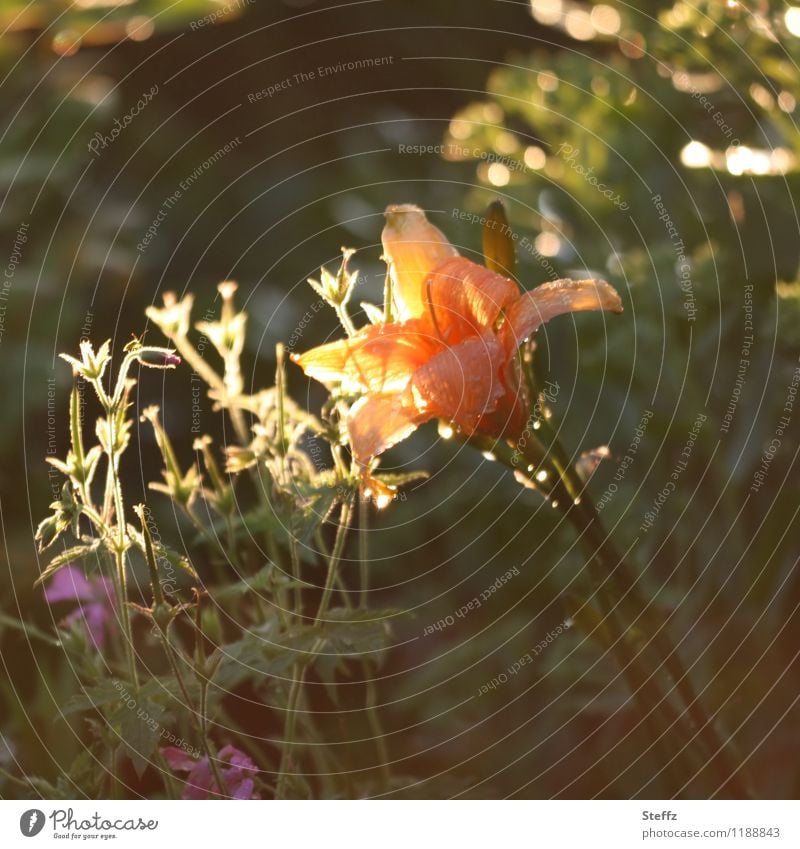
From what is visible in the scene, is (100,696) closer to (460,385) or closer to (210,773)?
(210,773)

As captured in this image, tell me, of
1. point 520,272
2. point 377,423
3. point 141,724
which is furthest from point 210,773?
point 520,272

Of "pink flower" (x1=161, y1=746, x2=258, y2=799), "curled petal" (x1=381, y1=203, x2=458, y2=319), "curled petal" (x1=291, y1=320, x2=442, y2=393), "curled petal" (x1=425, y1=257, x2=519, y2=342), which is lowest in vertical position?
"pink flower" (x1=161, y1=746, x2=258, y2=799)

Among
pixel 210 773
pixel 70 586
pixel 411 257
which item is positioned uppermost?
pixel 411 257

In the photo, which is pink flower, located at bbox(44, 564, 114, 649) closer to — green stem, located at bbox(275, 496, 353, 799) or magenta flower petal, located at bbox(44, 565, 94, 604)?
magenta flower petal, located at bbox(44, 565, 94, 604)

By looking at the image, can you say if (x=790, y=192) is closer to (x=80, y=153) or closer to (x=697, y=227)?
(x=697, y=227)

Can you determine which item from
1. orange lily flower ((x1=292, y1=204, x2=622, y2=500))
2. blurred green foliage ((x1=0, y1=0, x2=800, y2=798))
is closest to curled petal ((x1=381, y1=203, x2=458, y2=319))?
orange lily flower ((x1=292, y1=204, x2=622, y2=500))
